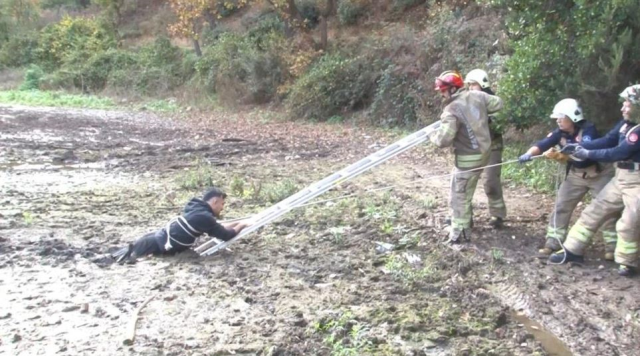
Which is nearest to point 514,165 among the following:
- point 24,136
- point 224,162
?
point 224,162

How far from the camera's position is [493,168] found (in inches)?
315

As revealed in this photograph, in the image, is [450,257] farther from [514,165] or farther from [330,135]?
[330,135]

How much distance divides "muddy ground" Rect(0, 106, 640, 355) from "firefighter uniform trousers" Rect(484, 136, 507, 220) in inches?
11.0

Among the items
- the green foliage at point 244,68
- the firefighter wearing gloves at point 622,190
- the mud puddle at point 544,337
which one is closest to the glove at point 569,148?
the firefighter wearing gloves at point 622,190

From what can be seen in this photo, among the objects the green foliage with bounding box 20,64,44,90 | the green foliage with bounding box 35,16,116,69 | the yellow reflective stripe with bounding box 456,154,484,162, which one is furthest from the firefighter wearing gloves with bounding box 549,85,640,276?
the green foliage with bounding box 35,16,116,69

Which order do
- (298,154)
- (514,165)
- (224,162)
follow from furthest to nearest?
(298,154)
(224,162)
(514,165)

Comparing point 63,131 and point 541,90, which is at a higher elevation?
point 541,90

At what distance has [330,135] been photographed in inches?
738

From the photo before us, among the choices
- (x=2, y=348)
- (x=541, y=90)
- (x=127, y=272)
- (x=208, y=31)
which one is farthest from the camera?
(x=208, y=31)

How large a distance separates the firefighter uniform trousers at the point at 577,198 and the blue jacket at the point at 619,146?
37 centimetres

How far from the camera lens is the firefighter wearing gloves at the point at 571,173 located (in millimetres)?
6711

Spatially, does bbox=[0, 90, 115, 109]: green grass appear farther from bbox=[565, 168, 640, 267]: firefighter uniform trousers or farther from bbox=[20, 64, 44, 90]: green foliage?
bbox=[565, 168, 640, 267]: firefighter uniform trousers

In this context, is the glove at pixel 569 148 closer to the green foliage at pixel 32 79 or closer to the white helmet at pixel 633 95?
the white helmet at pixel 633 95

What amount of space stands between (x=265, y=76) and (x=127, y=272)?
19873 millimetres
